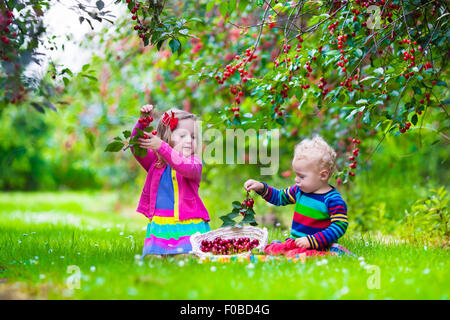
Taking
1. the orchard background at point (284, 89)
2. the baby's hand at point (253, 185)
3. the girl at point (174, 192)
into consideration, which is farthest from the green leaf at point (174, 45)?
the baby's hand at point (253, 185)

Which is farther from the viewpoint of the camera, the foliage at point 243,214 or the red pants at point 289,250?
the foliage at point 243,214

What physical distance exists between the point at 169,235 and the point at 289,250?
87cm

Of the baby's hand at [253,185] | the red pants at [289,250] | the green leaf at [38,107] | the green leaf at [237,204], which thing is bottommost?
the red pants at [289,250]

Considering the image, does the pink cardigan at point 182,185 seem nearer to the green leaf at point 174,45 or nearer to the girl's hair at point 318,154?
the green leaf at point 174,45

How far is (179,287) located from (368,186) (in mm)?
4546

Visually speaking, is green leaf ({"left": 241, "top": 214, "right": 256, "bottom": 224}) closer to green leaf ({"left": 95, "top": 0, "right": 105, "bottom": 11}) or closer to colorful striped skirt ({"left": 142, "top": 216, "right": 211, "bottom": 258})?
colorful striped skirt ({"left": 142, "top": 216, "right": 211, "bottom": 258})

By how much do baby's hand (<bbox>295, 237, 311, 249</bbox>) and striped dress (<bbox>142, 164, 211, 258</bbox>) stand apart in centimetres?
75

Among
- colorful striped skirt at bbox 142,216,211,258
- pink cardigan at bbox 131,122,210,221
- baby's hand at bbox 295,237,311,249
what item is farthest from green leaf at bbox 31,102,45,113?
baby's hand at bbox 295,237,311,249

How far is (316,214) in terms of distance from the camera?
313 cm

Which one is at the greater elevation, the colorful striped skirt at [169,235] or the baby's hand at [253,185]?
the baby's hand at [253,185]

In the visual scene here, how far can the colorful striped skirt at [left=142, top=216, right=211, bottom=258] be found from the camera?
3150mm

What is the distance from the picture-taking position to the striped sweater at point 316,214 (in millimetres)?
2980

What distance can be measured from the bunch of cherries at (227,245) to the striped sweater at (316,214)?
0.34 meters
